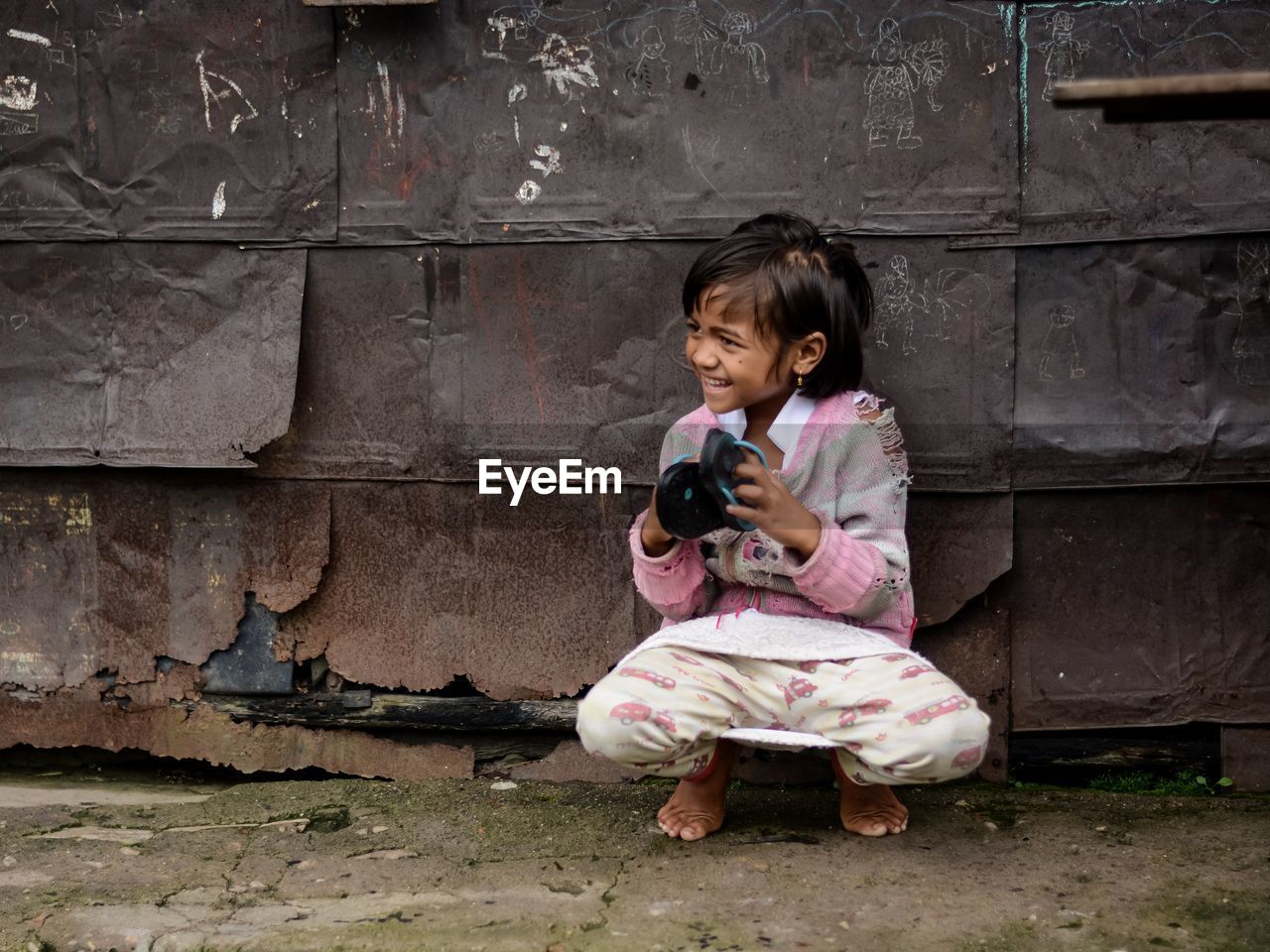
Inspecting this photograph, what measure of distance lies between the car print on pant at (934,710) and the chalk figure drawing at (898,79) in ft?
4.18

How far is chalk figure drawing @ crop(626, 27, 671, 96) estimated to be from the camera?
2.93 metres

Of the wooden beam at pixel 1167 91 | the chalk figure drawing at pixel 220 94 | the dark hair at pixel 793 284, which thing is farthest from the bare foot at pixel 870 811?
the chalk figure drawing at pixel 220 94

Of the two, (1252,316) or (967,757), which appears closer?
(967,757)

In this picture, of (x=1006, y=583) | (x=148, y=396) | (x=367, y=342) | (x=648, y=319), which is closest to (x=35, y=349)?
(x=148, y=396)

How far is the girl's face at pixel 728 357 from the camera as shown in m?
2.55

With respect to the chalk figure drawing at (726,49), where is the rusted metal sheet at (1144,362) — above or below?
below

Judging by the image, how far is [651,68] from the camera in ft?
9.63

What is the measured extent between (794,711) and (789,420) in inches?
23.9

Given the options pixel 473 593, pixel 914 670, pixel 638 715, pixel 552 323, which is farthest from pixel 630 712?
pixel 552 323

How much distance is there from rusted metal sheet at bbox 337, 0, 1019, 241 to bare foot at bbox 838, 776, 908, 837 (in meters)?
1.27

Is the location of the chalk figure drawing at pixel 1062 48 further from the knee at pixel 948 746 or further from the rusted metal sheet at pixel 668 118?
the knee at pixel 948 746

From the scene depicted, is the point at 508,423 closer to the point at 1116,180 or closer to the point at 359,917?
the point at 359,917

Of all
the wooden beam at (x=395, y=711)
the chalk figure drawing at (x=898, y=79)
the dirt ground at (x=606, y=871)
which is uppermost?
the chalk figure drawing at (x=898, y=79)

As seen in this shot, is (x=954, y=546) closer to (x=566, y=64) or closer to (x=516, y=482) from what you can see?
(x=516, y=482)
